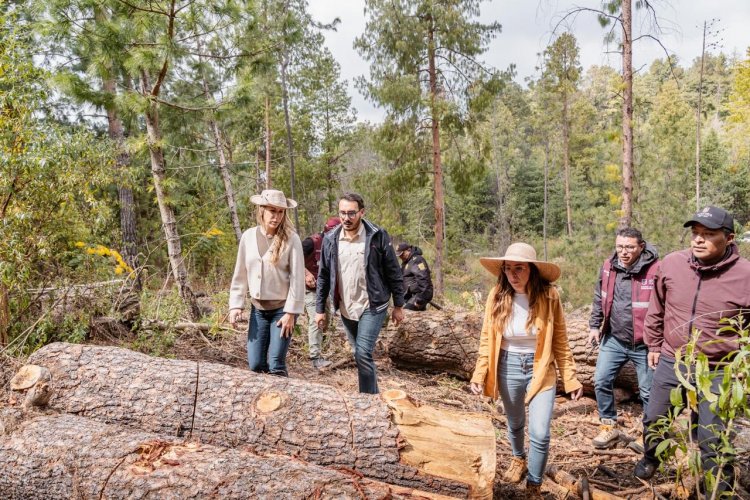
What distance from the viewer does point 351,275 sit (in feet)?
13.1

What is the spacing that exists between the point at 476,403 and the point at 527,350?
2.34 m

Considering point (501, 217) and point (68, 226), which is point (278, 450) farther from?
point (501, 217)

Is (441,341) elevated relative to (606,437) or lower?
elevated

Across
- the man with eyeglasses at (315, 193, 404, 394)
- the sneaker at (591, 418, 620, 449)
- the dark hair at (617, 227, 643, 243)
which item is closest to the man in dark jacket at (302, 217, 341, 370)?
the man with eyeglasses at (315, 193, 404, 394)

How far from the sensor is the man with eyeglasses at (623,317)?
4.13 m

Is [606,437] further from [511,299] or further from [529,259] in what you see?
→ [529,259]

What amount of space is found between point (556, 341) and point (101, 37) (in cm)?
577

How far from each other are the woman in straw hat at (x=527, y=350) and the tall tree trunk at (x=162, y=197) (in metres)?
4.65

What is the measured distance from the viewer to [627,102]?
7.90m

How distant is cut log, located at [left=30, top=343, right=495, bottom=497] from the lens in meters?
2.59

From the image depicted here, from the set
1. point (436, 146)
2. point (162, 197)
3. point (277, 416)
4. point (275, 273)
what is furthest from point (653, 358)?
point (436, 146)

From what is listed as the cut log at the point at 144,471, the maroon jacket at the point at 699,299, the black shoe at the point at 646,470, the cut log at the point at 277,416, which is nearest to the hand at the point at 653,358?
the maroon jacket at the point at 699,299

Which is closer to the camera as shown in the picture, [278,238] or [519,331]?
[519,331]

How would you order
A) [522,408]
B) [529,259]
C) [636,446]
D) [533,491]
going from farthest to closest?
[636,446]
[522,408]
[533,491]
[529,259]
